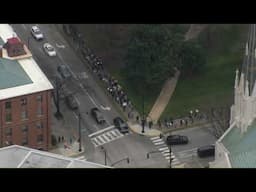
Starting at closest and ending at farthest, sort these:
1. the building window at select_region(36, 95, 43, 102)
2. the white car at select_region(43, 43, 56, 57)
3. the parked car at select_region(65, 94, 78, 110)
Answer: the building window at select_region(36, 95, 43, 102) < the parked car at select_region(65, 94, 78, 110) < the white car at select_region(43, 43, 56, 57)

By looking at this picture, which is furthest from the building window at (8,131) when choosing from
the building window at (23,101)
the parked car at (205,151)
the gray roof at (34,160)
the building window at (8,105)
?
the gray roof at (34,160)

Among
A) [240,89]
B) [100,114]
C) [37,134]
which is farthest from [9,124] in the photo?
[240,89]

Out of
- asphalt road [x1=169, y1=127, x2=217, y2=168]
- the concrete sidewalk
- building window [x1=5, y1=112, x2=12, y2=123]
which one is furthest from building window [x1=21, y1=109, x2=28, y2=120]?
asphalt road [x1=169, y1=127, x2=217, y2=168]

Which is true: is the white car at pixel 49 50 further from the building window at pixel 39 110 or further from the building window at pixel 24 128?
the building window at pixel 24 128

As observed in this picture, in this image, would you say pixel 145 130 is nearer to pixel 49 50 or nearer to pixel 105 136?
pixel 105 136

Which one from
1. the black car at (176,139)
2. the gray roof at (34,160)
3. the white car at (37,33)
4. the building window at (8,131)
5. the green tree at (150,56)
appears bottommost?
the gray roof at (34,160)

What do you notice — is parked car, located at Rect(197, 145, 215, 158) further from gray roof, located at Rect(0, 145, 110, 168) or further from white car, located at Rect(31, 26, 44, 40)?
white car, located at Rect(31, 26, 44, 40)
